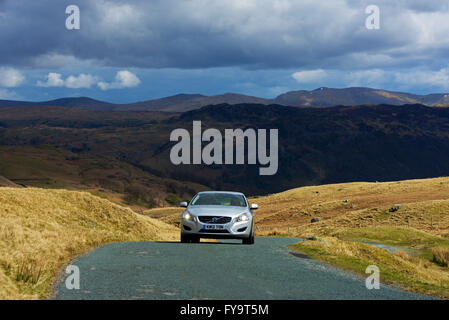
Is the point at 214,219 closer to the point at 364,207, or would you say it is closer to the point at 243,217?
the point at 243,217

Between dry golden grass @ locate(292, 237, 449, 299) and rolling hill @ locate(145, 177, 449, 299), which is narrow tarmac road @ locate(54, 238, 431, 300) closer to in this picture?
dry golden grass @ locate(292, 237, 449, 299)

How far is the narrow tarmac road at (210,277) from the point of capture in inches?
404

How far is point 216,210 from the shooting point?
19.3 meters

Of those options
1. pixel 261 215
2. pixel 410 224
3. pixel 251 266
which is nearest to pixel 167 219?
pixel 261 215

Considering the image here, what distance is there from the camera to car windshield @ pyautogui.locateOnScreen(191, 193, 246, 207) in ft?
66.9

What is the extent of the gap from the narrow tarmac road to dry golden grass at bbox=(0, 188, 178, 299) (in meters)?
0.72

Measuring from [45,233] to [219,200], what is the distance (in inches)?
247

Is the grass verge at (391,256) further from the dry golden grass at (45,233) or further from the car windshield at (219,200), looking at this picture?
the dry golden grass at (45,233)

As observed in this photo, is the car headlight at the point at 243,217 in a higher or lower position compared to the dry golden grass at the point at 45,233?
higher

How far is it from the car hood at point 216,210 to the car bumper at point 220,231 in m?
0.30
